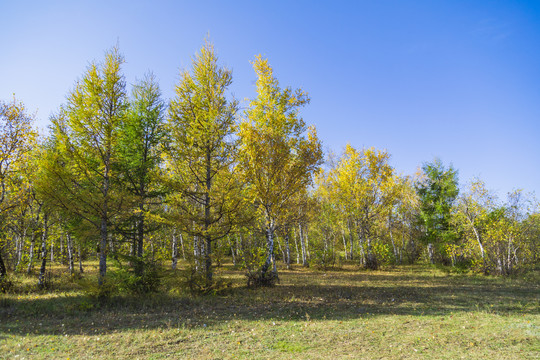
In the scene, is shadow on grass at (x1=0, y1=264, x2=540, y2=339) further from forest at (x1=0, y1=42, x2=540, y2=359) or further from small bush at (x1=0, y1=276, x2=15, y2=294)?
small bush at (x1=0, y1=276, x2=15, y2=294)

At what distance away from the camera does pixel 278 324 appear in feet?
27.0

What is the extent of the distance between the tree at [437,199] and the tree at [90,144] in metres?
24.1

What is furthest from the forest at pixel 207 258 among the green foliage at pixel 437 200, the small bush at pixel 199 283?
the green foliage at pixel 437 200

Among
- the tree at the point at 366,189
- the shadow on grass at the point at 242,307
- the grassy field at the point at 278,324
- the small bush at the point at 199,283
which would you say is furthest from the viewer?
the tree at the point at 366,189

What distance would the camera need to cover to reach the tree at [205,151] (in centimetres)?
1226

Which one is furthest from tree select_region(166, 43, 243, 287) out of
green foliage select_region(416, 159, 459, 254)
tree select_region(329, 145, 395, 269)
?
green foliage select_region(416, 159, 459, 254)

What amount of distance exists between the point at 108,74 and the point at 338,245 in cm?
3408

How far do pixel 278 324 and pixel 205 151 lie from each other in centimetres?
838

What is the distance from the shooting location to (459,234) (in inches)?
877

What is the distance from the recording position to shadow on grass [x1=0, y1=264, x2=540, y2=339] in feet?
28.3

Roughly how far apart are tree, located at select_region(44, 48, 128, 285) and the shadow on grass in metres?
1.93

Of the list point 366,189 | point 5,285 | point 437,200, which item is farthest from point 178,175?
point 437,200

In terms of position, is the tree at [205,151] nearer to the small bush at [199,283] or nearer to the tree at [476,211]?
the small bush at [199,283]

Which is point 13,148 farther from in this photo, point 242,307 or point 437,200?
point 437,200
